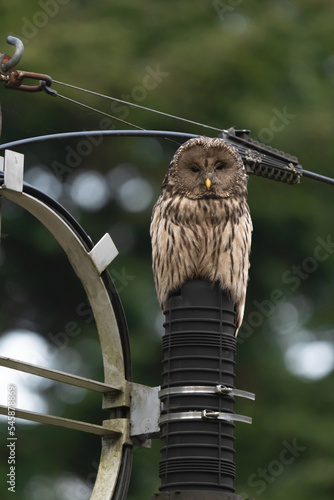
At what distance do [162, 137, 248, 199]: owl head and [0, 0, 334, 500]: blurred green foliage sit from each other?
3.33 m

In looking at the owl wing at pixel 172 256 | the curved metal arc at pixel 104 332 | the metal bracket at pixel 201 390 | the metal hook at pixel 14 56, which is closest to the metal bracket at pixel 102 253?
the curved metal arc at pixel 104 332

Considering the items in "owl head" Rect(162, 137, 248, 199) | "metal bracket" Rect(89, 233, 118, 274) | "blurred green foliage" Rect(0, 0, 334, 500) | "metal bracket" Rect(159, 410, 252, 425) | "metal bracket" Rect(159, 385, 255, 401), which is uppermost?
"blurred green foliage" Rect(0, 0, 334, 500)

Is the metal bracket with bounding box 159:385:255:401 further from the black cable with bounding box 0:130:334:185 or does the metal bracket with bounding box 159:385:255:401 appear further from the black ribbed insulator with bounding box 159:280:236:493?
the black cable with bounding box 0:130:334:185

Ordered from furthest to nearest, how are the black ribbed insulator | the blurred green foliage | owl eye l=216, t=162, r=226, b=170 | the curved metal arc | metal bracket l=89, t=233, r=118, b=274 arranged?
the blurred green foliage < owl eye l=216, t=162, r=226, b=170 < metal bracket l=89, t=233, r=118, b=274 < the curved metal arc < the black ribbed insulator

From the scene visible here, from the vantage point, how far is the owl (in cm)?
374

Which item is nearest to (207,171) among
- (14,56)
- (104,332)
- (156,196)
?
(104,332)

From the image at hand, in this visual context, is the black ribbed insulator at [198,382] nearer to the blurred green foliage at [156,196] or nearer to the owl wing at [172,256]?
the owl wing at [172,256]

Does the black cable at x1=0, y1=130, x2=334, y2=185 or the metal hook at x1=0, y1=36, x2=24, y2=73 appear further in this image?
the black cable at x1=0, y1=130, x2=334, y2=185

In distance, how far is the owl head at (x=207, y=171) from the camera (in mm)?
3926

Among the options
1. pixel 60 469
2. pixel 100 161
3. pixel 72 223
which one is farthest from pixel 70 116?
pixel 72 223

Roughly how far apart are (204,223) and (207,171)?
261mm

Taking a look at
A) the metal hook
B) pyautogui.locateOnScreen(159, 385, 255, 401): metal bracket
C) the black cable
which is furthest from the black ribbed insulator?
the metal hook

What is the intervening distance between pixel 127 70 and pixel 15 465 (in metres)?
3.13

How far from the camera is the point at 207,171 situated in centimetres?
395
